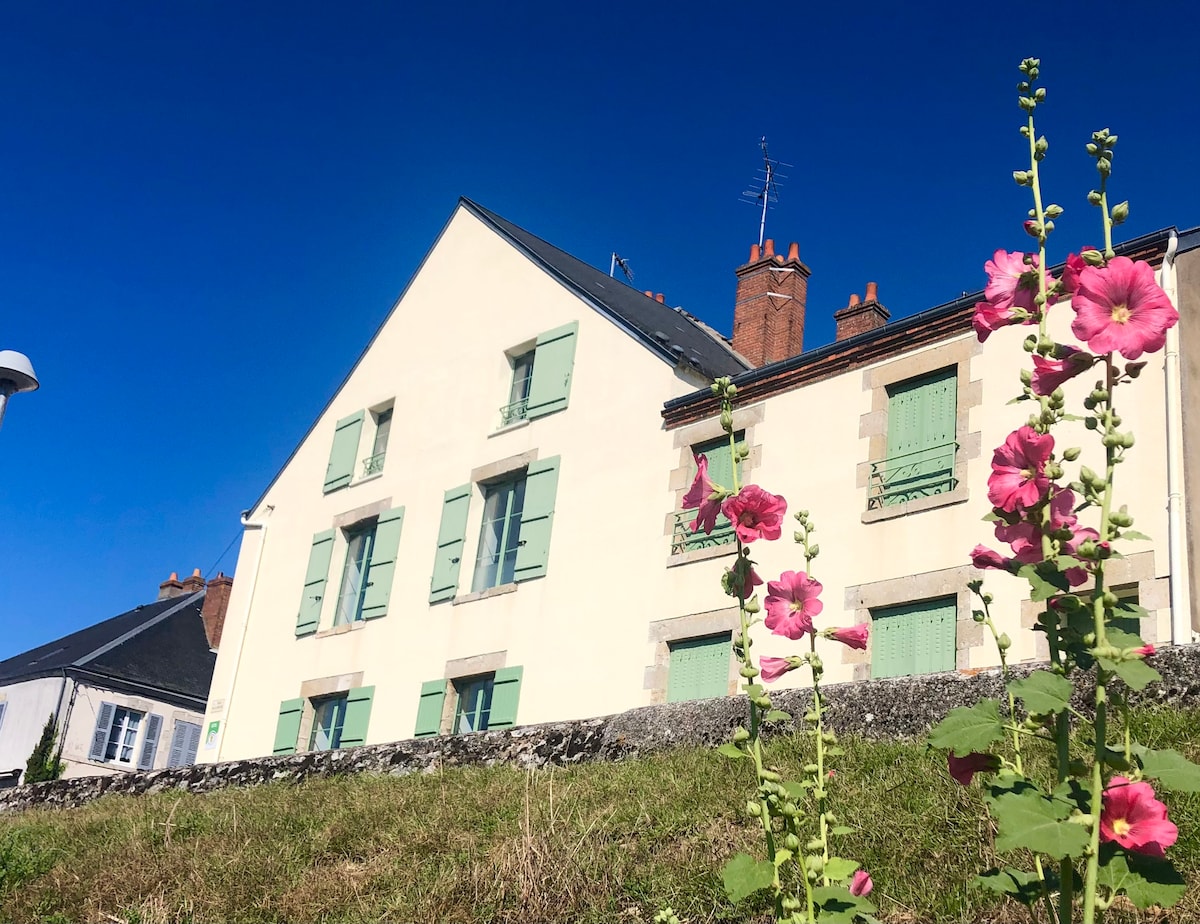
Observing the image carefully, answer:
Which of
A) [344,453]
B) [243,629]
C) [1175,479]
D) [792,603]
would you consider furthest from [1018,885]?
[243,629]

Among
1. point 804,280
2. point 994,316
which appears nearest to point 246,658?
point 804,280

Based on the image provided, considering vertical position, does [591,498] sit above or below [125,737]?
above

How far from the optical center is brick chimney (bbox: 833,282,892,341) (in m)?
16.0

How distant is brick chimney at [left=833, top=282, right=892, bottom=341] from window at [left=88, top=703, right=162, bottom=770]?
18023 millimetres

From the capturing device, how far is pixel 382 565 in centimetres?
1656

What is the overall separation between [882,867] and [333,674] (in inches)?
500

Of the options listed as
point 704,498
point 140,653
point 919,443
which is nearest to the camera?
point 704,498

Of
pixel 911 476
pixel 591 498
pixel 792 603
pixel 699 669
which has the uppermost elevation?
pixel 591 498

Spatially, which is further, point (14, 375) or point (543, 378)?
point (543, 378)

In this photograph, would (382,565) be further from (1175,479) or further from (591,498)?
(1175,479)

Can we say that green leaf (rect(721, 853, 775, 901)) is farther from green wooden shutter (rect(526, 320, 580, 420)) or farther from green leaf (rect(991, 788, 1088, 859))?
green wooden shutter (rect(526, 320, 580, 420))

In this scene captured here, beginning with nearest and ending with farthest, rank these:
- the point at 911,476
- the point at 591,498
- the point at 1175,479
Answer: the point at 1175,479 → the point at 911,476 → the point at 591,498

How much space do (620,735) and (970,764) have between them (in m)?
6.45

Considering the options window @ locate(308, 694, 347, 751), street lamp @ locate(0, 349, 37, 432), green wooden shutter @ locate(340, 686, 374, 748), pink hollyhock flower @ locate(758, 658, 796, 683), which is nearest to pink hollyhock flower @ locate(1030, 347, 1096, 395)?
pink hollyhock flower @ locate(758, 658, 796, 683)
